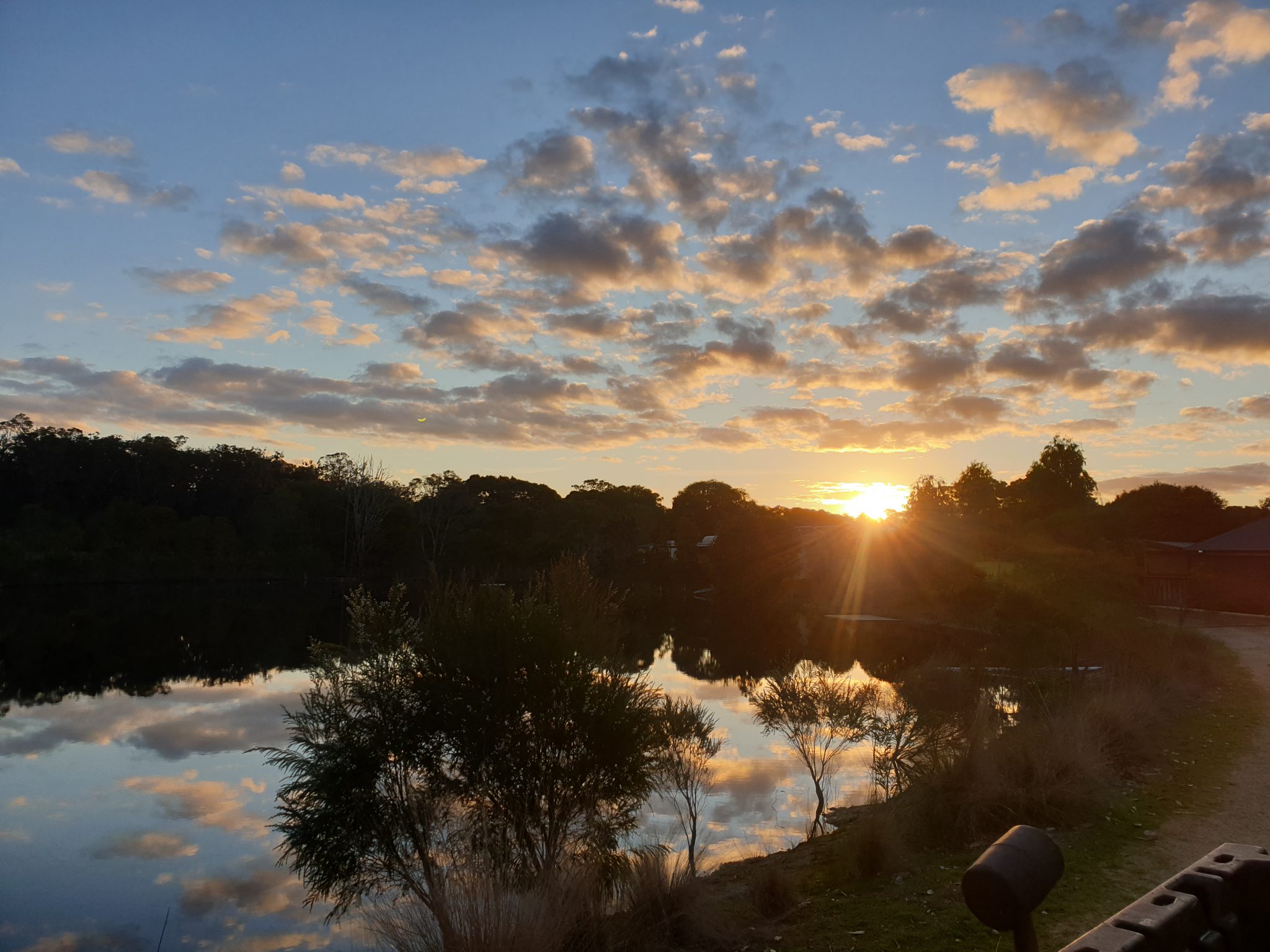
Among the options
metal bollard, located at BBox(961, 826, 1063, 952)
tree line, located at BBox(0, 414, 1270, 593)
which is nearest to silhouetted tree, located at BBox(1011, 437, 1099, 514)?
tree line, located at BBox(0, 414, 1270, 593)

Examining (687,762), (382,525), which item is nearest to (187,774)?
(687,762)

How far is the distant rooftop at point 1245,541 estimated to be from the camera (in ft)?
141

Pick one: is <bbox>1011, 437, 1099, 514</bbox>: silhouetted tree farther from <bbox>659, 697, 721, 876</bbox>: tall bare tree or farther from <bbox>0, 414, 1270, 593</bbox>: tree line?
<bbox>659, 697, 721, 876</bbox>: tall bare tree

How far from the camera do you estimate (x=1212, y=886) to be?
10.1 ft

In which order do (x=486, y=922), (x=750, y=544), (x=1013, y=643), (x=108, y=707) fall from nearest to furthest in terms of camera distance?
1. (x=486, y=922)
2. (x=108, y=707)
3. (x=1013, y=643)
4. (x=750, y=544)

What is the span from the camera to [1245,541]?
43812mm

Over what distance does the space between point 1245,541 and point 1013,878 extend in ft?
167

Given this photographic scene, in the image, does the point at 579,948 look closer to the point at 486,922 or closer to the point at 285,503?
the point at 486,922

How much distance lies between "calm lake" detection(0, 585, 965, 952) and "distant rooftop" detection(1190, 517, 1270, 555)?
15528 mm

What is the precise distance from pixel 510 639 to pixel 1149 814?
32.0 feet

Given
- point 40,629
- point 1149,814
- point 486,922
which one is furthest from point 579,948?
point 40,629

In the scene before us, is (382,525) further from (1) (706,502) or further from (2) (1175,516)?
(2) (1175,516)

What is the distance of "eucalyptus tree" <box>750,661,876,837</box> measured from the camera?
75.5 ft

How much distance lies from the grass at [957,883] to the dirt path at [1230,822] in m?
0.17
